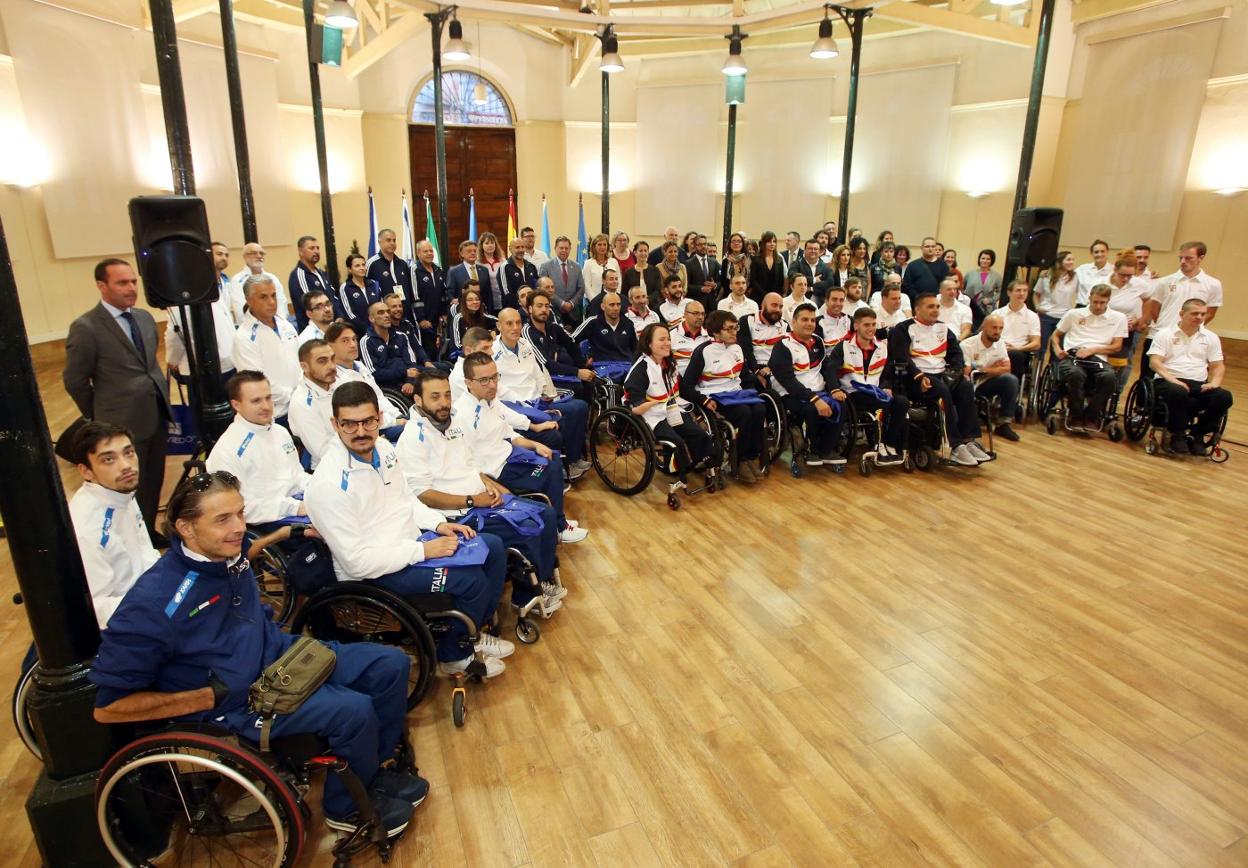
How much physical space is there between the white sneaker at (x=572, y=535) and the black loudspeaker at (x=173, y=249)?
7.24ft

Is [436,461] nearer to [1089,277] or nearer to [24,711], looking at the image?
[24,711]

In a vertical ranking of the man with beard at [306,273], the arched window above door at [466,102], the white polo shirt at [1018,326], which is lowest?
the white polo shirt at [1018,326]

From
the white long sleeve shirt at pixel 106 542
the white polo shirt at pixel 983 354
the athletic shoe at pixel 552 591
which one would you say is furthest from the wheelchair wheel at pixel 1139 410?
the white long sleeve shirt at pixel 106 542

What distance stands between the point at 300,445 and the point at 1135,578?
4607 mm

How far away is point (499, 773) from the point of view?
248 cm

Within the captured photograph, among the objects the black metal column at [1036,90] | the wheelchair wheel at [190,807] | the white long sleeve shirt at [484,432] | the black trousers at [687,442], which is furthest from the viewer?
the black metal column at [1036,90]

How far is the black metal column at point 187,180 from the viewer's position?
347cm

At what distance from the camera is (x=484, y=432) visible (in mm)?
3750

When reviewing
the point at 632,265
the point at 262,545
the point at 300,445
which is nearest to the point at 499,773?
the point at 262,545

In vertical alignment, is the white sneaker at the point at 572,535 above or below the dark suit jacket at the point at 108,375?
below

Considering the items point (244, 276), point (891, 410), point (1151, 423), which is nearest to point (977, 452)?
point (891, 410)

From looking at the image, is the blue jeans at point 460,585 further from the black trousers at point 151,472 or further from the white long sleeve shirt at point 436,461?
the black trousers at point 151,472

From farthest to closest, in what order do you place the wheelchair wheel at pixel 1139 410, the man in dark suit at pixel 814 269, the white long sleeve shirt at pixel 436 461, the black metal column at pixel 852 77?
the man in dark suit at pixel 814 269 → the black metal column at pixel 852 77 → the wheelchair wheel at pixel 1139 410 → the white long sleeve shirt at pixel 436 461

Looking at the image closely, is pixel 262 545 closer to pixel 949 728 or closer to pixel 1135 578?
pixel 949 728
